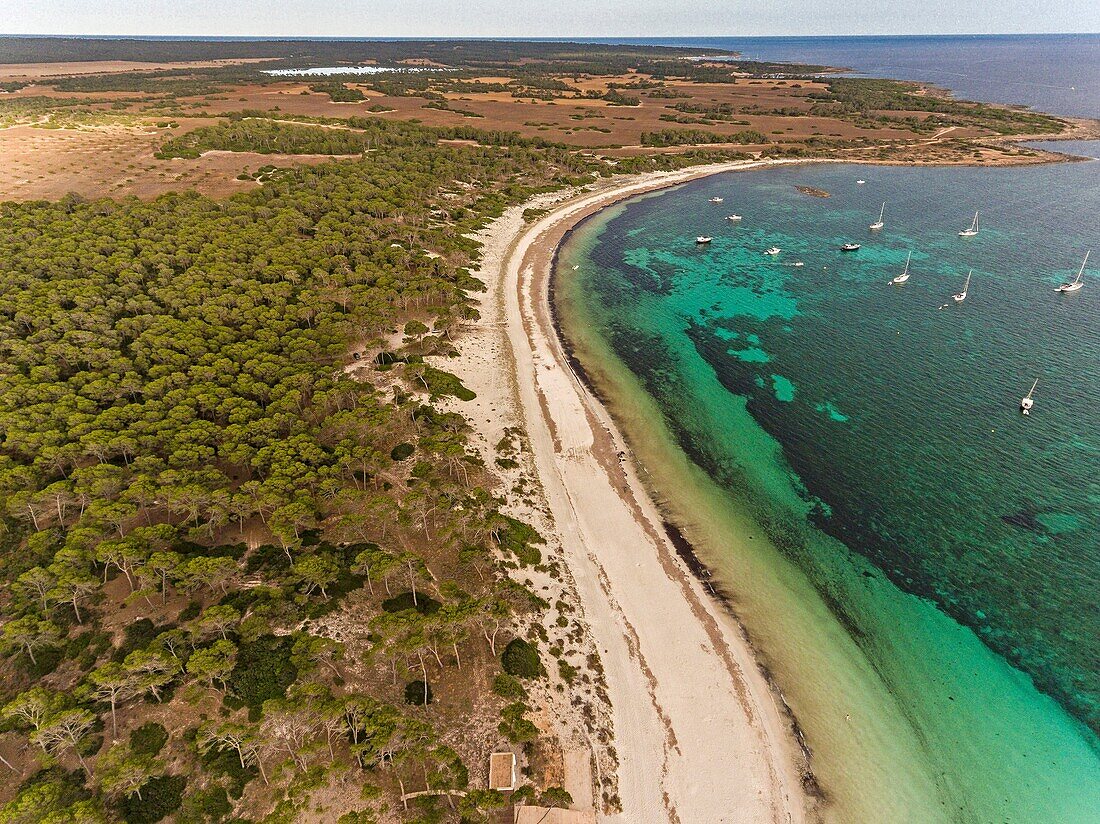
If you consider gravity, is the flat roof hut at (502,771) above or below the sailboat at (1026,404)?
below

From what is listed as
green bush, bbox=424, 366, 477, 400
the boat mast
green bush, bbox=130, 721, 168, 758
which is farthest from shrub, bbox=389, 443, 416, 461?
the boat mast

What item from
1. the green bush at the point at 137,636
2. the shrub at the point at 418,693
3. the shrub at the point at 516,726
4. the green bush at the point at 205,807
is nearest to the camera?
the green bush at the point at 205,807

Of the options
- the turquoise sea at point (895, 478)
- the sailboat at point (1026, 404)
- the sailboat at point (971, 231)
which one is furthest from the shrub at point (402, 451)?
the sailboat at point (971, 231)

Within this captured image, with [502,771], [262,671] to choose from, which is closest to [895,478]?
[502,771]

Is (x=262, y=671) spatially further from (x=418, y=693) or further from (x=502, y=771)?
(x=502, y=771)

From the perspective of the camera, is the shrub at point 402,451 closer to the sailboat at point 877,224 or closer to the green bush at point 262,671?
the green bush at point 262,671

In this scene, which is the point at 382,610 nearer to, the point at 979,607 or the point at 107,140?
the point at 979,607
